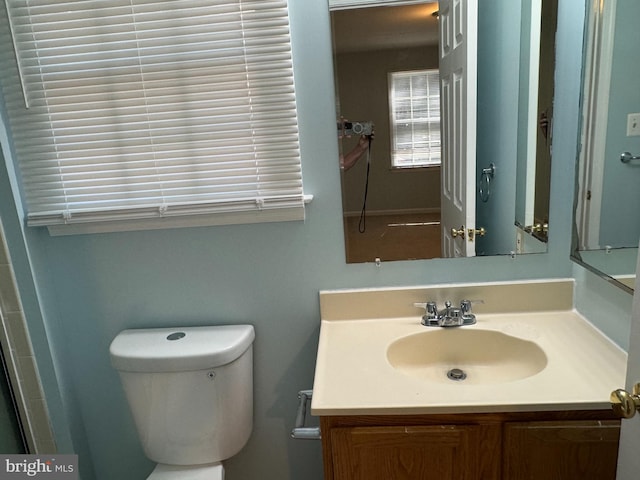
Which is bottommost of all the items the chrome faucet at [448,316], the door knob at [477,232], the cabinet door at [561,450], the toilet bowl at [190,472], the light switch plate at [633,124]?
the toilet bowl at [190,472]

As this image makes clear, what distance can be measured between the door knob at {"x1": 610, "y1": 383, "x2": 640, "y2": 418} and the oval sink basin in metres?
0.46

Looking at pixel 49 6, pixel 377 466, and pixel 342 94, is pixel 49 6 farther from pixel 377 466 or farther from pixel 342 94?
pixel 377 466

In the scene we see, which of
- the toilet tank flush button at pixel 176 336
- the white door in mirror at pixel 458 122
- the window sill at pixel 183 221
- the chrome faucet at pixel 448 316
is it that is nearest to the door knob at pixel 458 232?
the white door in mirror at pixel 458 122

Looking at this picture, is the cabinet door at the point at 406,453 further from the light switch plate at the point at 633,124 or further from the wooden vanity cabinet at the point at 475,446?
the light switch plate at the point at 633,124

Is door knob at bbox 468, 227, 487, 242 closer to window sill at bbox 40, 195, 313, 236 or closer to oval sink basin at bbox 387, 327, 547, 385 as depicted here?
oval sink basin at bbox 387, 327, 547, 385

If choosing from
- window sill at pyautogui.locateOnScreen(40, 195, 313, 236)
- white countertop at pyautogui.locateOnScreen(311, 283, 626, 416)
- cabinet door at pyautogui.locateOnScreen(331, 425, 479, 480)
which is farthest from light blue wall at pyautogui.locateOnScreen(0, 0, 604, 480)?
cabinet door at pyautogui.locateOnScreen(331, 425, 479, 480)

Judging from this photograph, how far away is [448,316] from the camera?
128 cm

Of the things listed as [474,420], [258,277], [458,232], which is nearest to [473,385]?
[474,420]

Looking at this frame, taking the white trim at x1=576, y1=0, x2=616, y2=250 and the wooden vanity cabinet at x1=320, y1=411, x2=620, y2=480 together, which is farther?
the white trim at x1=576, y1=0, x2=616, y2=250

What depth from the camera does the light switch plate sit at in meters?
1.06

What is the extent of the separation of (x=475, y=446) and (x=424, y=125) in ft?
2.81

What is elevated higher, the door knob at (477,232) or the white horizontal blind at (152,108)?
the white horizontal blind at (152,108)

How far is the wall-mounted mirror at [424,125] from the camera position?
121cm

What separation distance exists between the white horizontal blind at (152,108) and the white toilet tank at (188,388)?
38 cm
